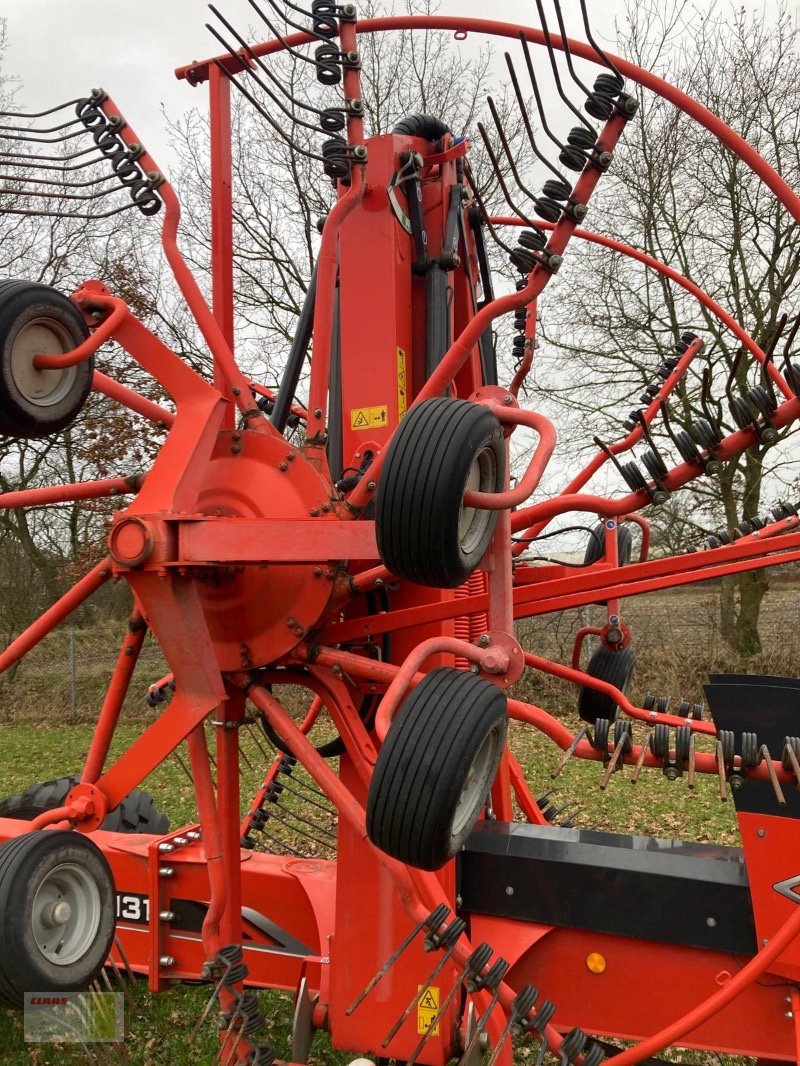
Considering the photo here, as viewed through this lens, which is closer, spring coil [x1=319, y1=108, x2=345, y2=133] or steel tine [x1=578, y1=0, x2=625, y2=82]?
steel tine [x1=578, y1=0, x2=625, y2=82]

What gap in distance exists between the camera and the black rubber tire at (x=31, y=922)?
2.35 m

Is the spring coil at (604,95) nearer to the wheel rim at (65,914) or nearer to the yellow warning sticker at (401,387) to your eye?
the yellow warning sticker at (401,387)

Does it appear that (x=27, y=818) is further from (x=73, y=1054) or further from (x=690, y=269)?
(x=690, y=269)

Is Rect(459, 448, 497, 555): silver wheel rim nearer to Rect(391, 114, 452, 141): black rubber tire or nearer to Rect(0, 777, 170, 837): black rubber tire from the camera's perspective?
Rect(391, 114, 452, 141): black rubber tire

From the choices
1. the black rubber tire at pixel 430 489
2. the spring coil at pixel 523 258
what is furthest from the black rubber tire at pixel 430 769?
the spring coil at pixel 523 258

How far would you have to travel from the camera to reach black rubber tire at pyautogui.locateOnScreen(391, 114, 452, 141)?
3434mm

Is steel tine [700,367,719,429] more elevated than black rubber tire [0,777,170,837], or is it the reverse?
steel tine [700,367,719,429]

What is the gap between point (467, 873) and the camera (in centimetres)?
291

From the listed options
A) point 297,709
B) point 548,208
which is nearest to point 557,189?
point 548,208

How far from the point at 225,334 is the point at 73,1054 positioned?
300cm

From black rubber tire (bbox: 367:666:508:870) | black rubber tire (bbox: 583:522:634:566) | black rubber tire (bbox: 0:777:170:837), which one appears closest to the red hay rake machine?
black rubber tire (bbox: 367:666:508:870)

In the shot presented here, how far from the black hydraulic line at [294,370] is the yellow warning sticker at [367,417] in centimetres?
37

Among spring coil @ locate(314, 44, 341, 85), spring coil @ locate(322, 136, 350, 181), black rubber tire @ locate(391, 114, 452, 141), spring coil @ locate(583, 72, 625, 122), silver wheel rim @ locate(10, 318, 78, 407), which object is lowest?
silver wheel rim @ locate(10, 318, 78, 407)

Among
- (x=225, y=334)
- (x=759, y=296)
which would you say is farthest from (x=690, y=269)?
(x=225, y=334)
